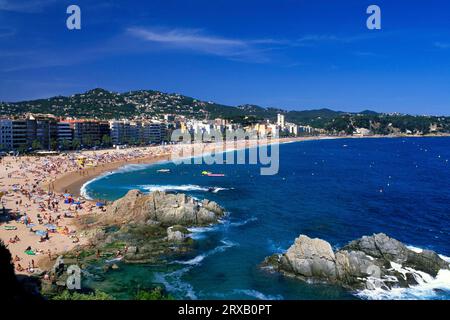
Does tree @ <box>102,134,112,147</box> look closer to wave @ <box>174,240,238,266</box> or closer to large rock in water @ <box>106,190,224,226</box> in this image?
large rock in water @ <box>106,190,224,226</box>

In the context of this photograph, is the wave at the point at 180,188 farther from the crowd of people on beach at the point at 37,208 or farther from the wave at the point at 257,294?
the wave at the point at 257,294

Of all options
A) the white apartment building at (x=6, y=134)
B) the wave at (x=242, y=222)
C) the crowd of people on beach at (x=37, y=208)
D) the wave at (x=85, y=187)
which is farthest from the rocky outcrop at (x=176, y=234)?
the white apartment building at (x=6, y=134)

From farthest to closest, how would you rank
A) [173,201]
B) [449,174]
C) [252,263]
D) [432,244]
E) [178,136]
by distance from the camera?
[178,136] → [449,174] → [173,201] → [432,244] → [252,263]

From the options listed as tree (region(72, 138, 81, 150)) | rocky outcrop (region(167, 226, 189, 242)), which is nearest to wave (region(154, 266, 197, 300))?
rocky outcrop (region(167, 226, 189, 242))

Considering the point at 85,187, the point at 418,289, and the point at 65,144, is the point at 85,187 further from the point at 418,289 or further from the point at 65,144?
the point at 65,144

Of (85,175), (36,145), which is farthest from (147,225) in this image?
(36,145)

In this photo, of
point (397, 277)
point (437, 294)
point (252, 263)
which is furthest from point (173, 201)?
point (437, 294)
